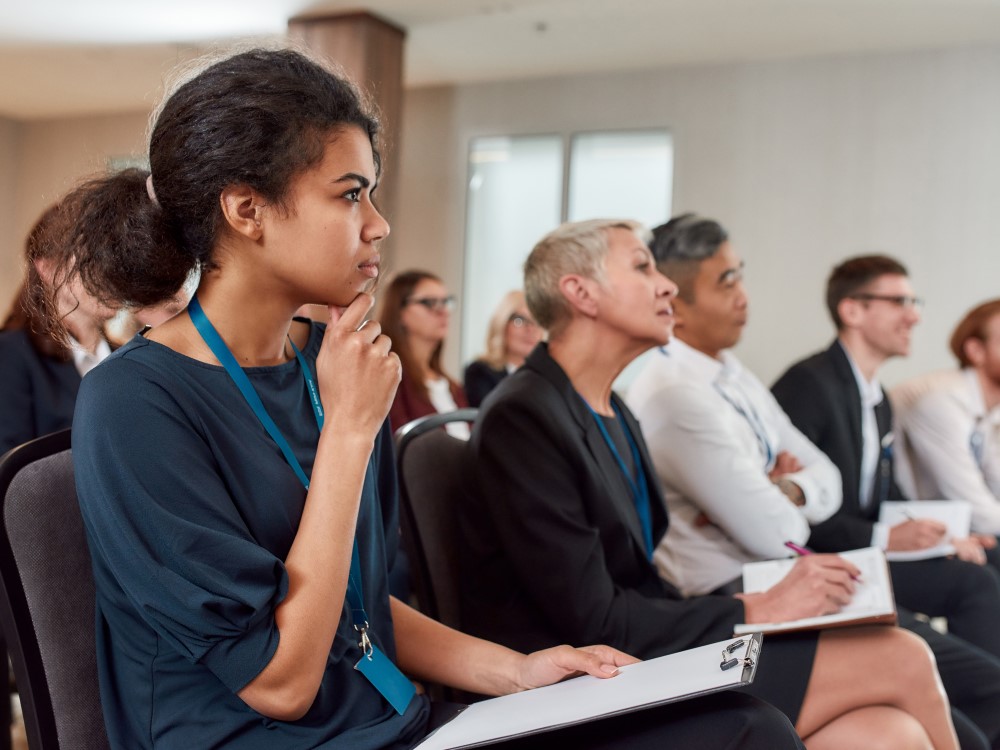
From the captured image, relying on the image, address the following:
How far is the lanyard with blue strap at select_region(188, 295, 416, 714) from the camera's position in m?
1.16

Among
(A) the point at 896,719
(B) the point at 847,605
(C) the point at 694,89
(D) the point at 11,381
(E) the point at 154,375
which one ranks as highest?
(C) the point at 694,89

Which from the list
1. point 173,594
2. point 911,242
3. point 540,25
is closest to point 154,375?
point 173,594

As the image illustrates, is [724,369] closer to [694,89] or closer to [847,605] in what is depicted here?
[847,605]

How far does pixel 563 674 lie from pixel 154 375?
2.02 feet

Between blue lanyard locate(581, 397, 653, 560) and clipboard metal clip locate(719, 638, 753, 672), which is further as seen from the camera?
blue lanyard locate(581, 397, 653, 560)

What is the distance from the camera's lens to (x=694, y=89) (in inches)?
319

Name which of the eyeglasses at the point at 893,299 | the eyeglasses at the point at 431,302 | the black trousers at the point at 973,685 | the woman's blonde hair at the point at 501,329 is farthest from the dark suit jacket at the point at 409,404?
the black trousers at the point at 973,685

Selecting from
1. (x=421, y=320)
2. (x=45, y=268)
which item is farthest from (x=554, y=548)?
(x=421, y=320)

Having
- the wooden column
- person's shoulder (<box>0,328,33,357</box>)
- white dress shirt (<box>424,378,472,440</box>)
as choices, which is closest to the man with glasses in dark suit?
white dress shirt (<box>424,378,472,440</box>)

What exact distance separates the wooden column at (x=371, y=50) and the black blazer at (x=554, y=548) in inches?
215

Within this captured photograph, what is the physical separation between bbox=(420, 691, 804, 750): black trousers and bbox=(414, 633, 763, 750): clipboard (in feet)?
0.16

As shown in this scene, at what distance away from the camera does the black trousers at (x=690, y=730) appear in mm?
1150

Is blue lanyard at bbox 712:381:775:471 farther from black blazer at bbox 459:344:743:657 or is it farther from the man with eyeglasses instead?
black blazer at bbox 459:344:743:657

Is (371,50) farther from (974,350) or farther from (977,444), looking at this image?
(977,444)
